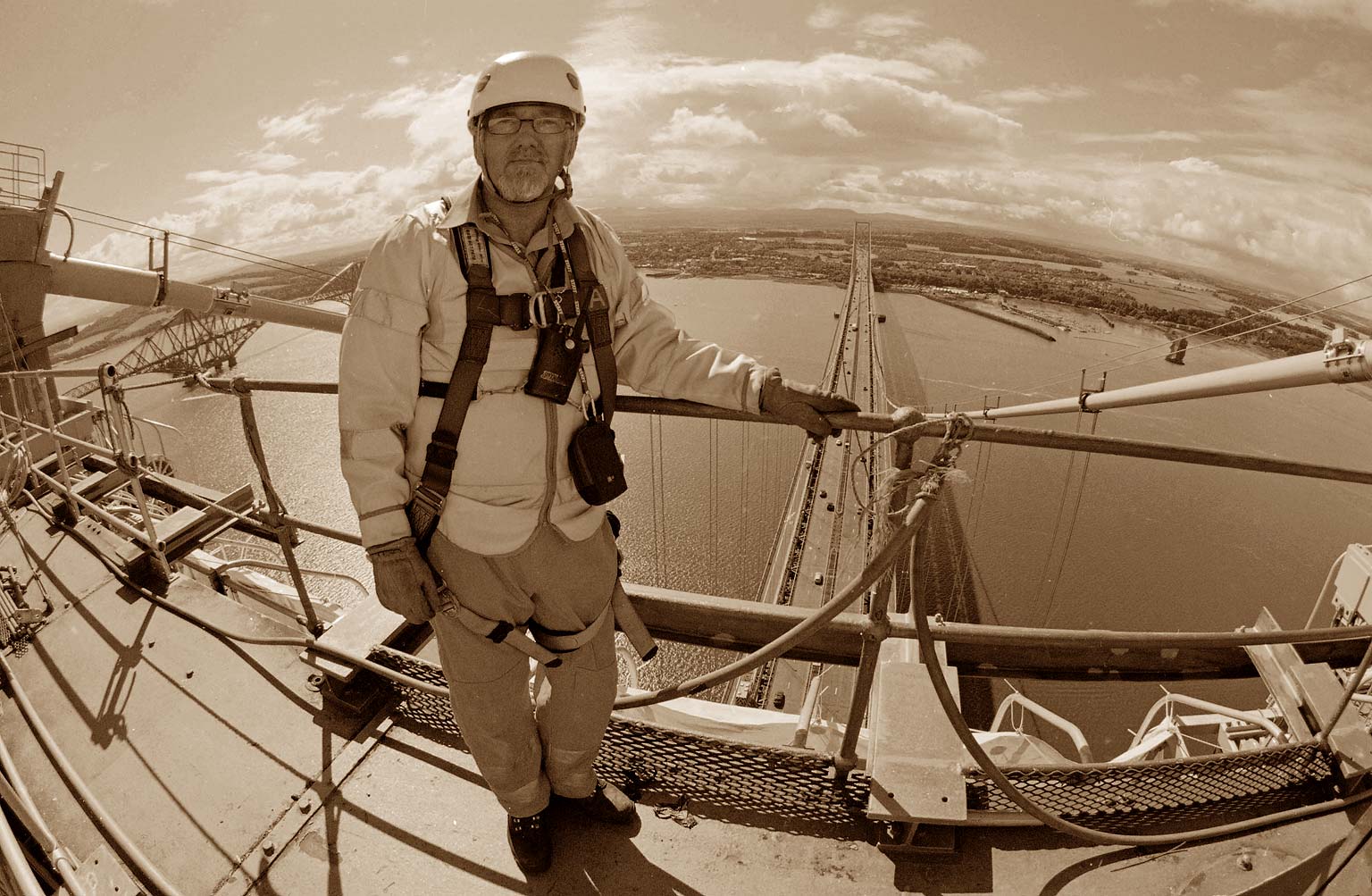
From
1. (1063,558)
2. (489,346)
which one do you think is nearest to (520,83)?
(489,346)

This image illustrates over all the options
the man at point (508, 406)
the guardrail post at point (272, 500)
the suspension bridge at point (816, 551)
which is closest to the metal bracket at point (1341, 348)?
the man at point (508, 406)

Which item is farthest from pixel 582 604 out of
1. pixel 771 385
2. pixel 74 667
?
pixel 74 667

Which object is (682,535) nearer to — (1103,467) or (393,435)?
(1103,467)

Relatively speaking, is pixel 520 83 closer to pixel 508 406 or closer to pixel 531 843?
pixel 508 406

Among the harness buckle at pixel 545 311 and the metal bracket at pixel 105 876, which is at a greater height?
the harness buckle at pixel 545 311

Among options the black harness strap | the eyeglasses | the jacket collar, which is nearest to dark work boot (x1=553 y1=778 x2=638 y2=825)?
the black harness strap

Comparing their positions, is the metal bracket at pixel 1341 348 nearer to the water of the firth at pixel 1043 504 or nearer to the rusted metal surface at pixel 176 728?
the rusted metal surface at pixel 176 728
